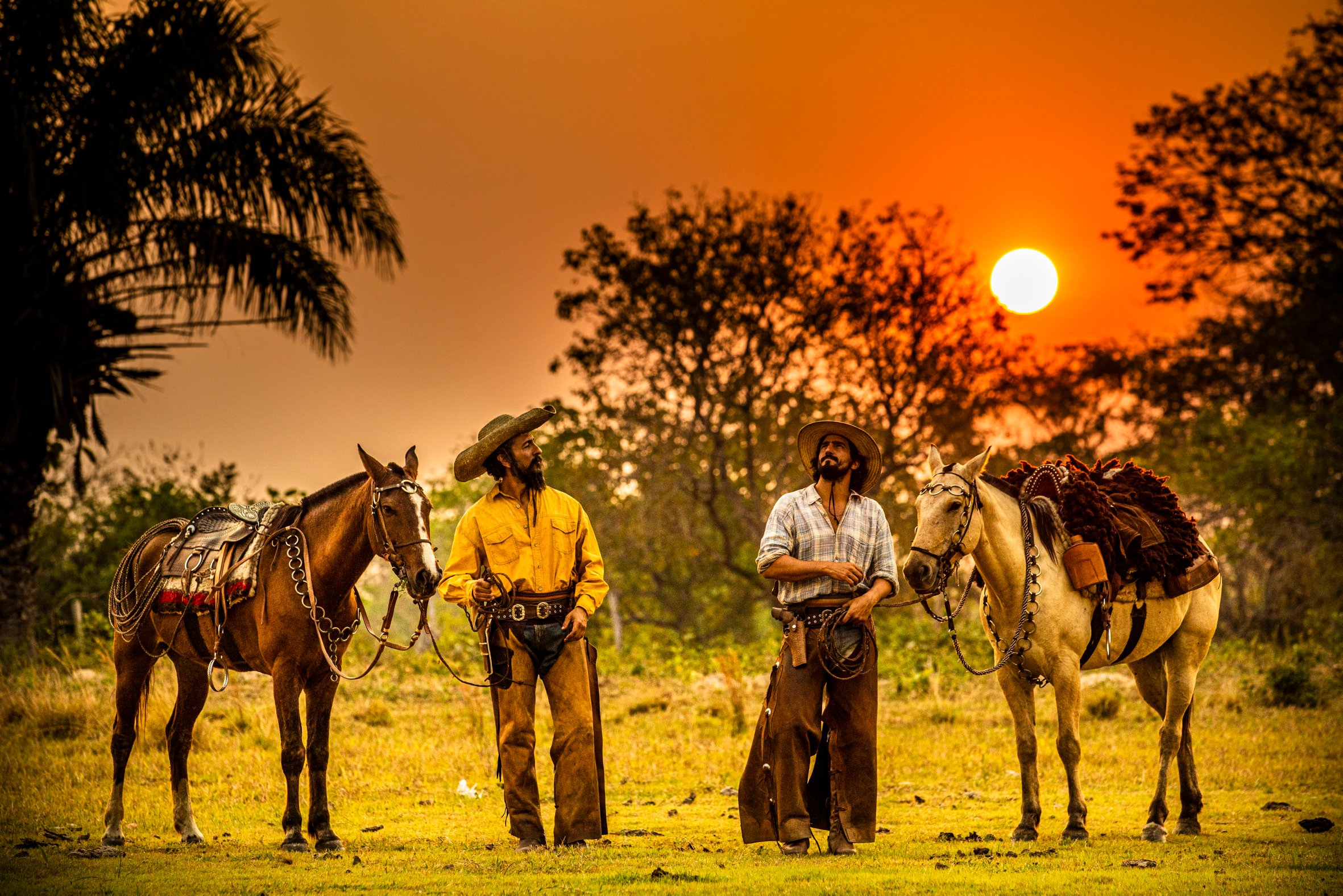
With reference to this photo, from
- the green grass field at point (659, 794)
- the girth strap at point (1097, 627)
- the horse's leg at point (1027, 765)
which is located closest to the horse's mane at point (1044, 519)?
the girth strap at point (1097, 627)

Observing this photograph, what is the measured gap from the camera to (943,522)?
683cm

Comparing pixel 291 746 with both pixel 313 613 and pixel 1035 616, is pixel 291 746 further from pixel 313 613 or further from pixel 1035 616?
pixel 1035 616

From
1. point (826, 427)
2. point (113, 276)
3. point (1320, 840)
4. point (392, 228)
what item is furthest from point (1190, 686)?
point (113, 276)

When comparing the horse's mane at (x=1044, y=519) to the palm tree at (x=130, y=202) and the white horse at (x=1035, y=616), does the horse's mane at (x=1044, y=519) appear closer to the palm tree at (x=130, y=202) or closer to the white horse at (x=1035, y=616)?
the white horse at (x=1035, y=616)

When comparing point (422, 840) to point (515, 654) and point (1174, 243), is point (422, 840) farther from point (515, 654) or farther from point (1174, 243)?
point (1174, 243)

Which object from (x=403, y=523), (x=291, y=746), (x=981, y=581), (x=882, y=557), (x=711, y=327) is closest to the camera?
(x=882, y=557)

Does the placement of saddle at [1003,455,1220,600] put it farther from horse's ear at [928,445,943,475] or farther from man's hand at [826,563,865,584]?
man's hand at [826,563,865,584]

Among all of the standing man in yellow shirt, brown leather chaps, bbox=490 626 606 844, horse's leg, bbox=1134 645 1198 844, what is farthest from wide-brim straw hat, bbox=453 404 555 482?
horse's leg, bbox=1134 645 1198 844

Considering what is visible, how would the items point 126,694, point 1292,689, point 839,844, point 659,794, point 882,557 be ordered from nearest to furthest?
1. point 839,844
2. point 882,557
3. point 126,694
4. point 659,794
5. point 1292,689

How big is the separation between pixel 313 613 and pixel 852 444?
10.2ft

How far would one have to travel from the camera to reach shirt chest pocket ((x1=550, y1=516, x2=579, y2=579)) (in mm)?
6793

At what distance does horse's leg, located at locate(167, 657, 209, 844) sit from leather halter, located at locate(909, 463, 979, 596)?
4.36m

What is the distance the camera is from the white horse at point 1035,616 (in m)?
6.86

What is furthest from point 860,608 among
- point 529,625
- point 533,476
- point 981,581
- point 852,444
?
point 533,476
